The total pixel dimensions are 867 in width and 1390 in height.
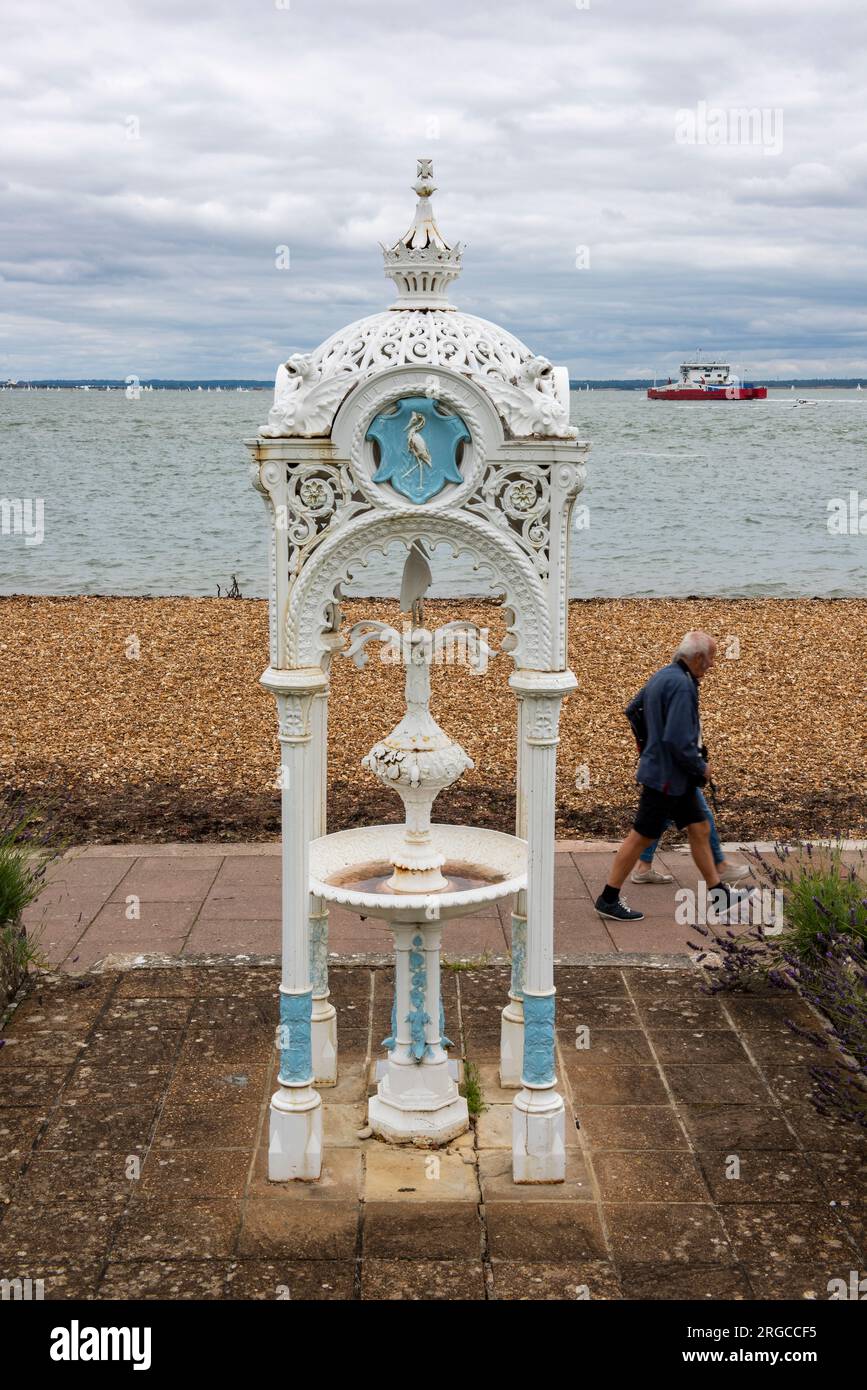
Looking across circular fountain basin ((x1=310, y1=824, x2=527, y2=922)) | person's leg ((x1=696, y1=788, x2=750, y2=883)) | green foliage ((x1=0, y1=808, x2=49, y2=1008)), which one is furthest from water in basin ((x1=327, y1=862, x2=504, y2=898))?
person's leg ((x1=696, y1=788, x2=750, y2=883))

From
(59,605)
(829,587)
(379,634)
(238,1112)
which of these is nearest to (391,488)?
(379,634)

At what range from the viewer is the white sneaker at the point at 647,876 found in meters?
8.44

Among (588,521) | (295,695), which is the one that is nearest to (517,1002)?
(295,695)

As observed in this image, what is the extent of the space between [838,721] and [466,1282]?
9070 millimetres

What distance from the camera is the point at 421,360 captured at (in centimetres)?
465

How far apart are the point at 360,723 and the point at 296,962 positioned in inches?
294

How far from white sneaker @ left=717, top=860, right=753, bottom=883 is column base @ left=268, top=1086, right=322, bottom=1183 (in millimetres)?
3902

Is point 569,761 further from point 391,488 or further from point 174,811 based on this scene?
point 391,488

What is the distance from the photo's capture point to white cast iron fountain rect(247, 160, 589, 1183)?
4707 mm

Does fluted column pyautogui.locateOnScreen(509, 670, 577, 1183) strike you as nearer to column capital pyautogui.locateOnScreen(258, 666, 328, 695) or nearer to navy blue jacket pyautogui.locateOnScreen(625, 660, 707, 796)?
column capital pyautogui.locateOnScreen(258, 666, 328, 695)

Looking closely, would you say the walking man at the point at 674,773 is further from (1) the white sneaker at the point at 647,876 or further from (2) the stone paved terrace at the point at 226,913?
(1) the white sneaker at the point at 647,876

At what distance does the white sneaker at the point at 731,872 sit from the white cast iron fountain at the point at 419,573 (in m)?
3.27

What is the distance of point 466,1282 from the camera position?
14.4 feet
